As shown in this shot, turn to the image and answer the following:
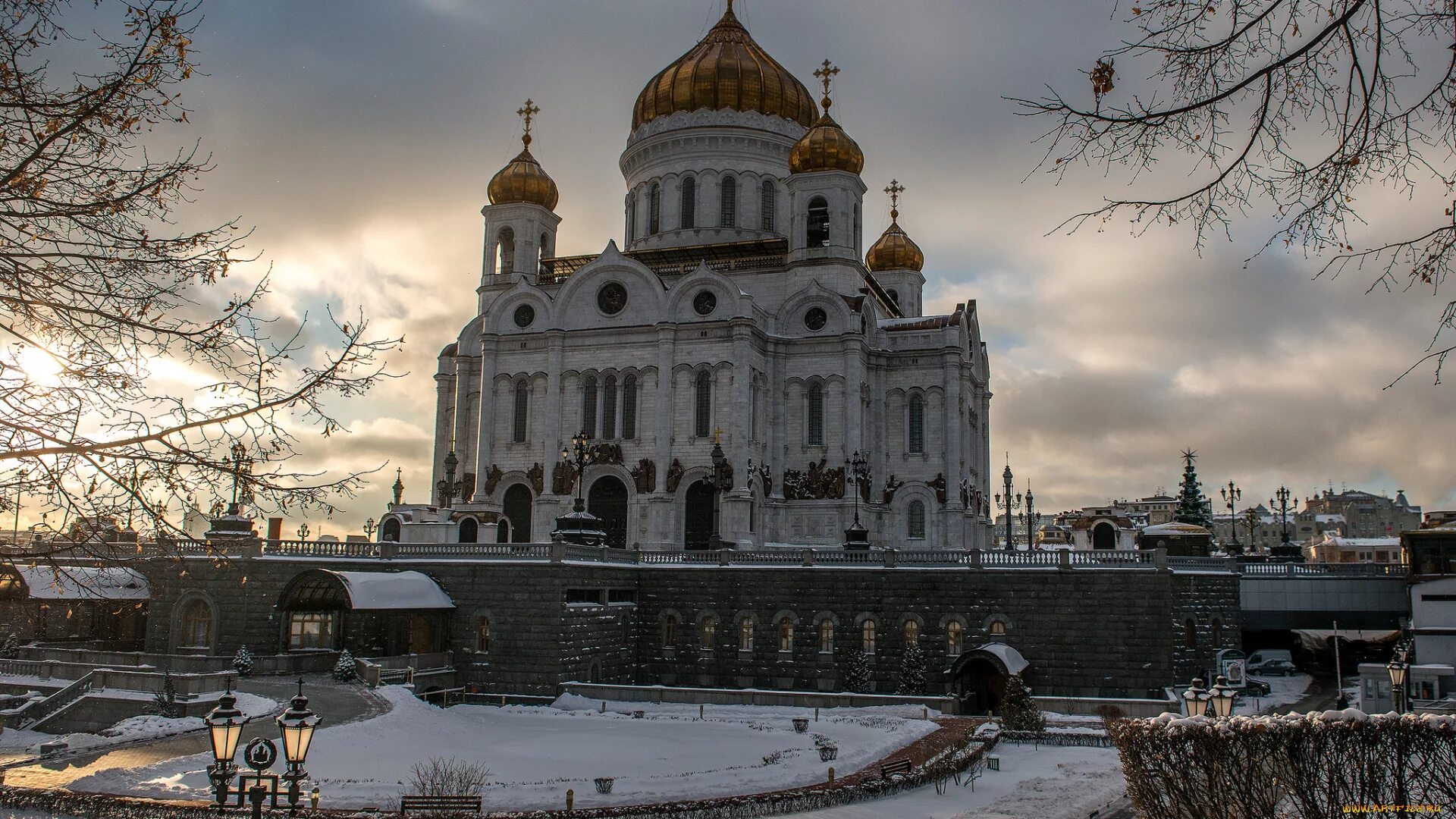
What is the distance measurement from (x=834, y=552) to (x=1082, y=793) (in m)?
17.0

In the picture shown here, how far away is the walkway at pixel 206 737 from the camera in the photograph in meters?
21.1

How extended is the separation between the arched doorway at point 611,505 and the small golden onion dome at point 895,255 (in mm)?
22933

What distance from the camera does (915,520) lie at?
164ft

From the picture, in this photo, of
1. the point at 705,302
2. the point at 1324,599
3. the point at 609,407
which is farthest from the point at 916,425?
the point at 1324,599

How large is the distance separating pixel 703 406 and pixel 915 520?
1057 cm

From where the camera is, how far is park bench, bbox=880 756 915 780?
21625 mm

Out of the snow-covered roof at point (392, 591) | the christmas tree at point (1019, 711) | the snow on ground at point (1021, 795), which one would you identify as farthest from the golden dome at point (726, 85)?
the snow on ground at point (1021, 795)

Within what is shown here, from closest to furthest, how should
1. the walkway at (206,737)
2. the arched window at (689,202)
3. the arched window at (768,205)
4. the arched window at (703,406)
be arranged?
the walkway at (206,737), the arched window at (703,406), the arched window at (689,202), the arched window at (768,205)

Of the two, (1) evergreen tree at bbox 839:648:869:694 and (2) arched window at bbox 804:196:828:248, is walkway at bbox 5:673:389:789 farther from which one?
(2) arched window at bbox 804:196:828:248

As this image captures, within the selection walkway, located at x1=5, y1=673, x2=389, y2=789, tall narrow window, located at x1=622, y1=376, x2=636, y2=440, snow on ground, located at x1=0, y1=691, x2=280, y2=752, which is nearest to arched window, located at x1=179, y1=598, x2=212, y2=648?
walkway, located at x1=5, y1=673, x2=389, y2=789

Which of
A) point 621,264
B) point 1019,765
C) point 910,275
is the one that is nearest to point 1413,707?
point 1019,765

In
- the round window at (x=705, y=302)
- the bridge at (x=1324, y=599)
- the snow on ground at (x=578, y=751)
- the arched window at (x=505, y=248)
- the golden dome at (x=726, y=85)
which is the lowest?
the snow on ground at (x=578, y=751)

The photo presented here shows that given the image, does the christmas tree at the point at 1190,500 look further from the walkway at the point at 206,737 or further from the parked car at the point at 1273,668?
the walkway at the point at 206,737

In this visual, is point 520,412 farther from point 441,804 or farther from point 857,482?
point 441,804
